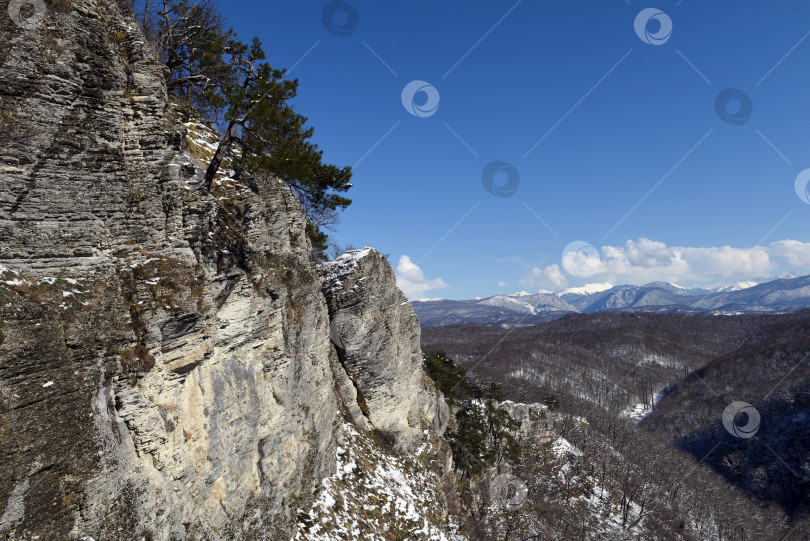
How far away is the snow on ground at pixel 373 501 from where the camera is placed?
16969 millimetres

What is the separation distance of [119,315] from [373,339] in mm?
17588

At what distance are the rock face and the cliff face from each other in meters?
9.63

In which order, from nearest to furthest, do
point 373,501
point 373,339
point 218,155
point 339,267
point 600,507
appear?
point 218,155 → point 373,501 → point 339,267 → point 373,339 → point 600,507

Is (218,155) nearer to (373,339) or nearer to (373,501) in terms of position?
(373,339)

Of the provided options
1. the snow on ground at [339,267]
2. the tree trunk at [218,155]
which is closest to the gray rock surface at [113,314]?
the tree trunk at [218,155]

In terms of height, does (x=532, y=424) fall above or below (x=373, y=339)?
below

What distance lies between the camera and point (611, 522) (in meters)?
65.9

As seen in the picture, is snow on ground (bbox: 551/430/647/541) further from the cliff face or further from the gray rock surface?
the gray rock surface

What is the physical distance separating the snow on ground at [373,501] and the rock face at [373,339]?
2.21 m

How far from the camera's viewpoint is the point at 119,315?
9555 mm

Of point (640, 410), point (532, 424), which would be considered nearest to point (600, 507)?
point (532, 424)

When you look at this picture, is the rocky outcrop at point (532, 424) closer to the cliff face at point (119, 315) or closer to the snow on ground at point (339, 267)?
the snow on ground at point (339, 267)

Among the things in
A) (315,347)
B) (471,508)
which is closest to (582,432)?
(471,508)

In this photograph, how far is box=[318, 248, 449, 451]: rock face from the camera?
24891mm
